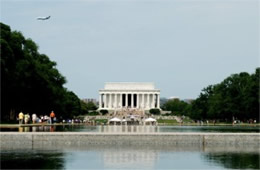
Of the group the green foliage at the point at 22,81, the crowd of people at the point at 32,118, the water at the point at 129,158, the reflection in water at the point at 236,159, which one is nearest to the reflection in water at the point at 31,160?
the water at the point at 129,158

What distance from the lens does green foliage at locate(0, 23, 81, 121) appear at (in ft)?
185

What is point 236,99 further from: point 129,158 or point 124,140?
point 129,158

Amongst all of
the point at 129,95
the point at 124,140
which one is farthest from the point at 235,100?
the point at 129,95

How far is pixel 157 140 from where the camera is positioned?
2961 centimetres

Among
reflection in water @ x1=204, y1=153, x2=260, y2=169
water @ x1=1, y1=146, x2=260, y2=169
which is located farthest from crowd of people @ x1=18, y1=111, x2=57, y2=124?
reflection in water @ x1=204, y1=153, x2=260, y2=169

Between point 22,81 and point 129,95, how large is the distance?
11157 centimetres

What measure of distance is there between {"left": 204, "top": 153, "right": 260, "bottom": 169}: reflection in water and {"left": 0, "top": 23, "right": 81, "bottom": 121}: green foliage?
30.2 metres

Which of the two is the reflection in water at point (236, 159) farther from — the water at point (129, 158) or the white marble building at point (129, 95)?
the white marble building at point (129, 95)

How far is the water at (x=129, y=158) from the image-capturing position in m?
22.7

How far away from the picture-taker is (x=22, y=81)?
59188 millimetres

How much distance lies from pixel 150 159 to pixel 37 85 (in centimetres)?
4245

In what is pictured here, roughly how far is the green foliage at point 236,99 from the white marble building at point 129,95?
6627 cm

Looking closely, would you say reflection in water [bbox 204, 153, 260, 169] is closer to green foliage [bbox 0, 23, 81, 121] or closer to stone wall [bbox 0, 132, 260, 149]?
stone wall [bbox 0, 132, 260, 149]

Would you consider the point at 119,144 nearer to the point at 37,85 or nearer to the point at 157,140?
the point at 157,140
